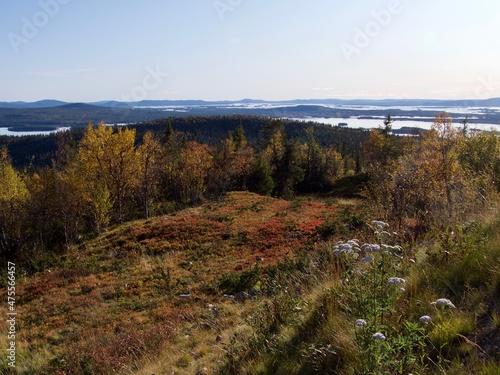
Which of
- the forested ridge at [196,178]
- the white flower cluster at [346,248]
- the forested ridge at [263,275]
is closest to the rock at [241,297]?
the forested ridge at [263,275]

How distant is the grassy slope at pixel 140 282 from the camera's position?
7.67 m

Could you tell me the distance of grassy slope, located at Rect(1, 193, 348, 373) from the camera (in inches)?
302

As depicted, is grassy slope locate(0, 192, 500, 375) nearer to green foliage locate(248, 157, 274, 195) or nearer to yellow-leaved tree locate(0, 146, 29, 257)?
yellow-leaved tree locate(0, 146, 29, 257)

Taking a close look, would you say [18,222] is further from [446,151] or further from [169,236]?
[446,151]

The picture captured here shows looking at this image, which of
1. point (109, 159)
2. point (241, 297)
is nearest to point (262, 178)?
point (109, 159)

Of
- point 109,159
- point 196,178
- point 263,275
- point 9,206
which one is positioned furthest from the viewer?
point 196,178

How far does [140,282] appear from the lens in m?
14.2

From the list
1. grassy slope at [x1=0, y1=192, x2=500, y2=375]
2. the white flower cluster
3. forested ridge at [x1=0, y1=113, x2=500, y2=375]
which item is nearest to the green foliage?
forested ridge at [x1=0, y1=113, x2=500, y2=375]

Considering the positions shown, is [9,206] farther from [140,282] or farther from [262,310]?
[262,310]

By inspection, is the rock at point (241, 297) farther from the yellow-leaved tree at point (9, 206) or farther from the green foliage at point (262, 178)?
the green foliage at point (262, 178)

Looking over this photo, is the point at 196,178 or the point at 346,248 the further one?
the point at 196,178

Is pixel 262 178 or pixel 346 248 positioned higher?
pixel 346 248

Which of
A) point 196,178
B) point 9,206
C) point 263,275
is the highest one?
point 263,275

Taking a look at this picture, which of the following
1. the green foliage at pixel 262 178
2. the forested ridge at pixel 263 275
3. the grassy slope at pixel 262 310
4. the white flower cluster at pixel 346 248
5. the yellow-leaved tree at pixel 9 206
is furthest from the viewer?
the green foliage at pixel 262 178
